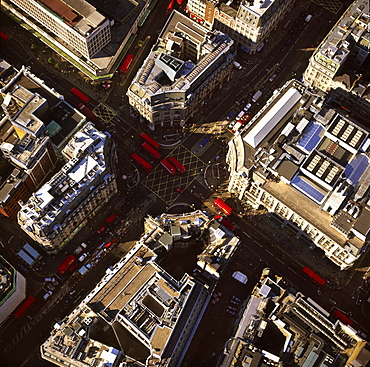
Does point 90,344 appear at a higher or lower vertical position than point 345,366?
lower

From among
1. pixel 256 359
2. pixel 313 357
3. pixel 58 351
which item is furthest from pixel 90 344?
pixel 313 357

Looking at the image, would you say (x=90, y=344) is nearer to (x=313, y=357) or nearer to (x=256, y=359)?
(x=256, y=359)

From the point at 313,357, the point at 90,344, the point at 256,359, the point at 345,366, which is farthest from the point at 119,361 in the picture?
the point at 345,366

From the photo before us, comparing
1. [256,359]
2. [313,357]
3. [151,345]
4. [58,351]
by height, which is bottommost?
[58,351]

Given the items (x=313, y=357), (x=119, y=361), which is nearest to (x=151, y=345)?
(x=119, y=361)

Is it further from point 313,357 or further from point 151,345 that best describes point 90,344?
point 313,357

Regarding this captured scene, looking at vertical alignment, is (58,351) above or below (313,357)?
below

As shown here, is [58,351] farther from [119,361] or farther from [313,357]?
[313,357]
